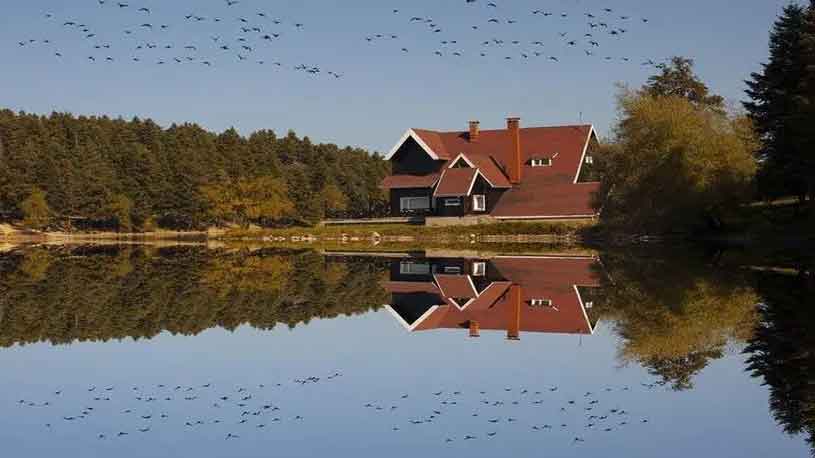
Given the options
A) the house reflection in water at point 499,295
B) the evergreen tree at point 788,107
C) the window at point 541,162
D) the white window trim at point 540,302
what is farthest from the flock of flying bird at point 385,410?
the window at point 541,162

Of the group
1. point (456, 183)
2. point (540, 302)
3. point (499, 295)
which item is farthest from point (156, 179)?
point (540, 302)

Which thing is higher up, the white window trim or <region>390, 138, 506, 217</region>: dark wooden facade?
<region>390, 138, 506, 217</region>: dark wooden facade

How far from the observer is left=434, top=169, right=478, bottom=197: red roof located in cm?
7506

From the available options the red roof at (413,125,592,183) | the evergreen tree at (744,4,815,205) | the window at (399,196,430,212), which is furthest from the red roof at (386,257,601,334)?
the red roof at (413,125,592,183)

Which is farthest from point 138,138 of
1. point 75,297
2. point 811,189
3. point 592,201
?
point 75,297

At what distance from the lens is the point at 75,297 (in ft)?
92.0

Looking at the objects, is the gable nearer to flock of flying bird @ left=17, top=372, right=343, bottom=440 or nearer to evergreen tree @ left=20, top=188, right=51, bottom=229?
evergreen tree @ left=20, top=188, right=51, bottom=229

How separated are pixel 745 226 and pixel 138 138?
76.4 metres

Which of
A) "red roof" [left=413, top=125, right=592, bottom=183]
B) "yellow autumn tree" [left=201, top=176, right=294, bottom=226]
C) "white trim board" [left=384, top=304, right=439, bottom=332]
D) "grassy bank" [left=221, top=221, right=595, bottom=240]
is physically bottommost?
"white trim board" [left=384, top=304, right=439, bottom=332]

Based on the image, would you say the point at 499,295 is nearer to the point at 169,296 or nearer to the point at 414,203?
the point at 169,296

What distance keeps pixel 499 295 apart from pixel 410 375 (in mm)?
12945

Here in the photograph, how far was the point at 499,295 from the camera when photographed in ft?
94.1

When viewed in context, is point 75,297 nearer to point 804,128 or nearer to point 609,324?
point 609,324

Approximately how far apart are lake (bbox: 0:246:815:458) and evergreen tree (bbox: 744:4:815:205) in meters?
16.1
